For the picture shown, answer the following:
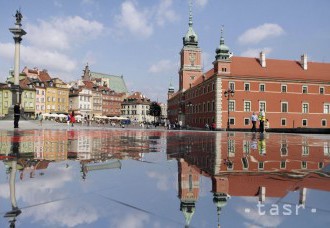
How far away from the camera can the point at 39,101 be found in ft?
297

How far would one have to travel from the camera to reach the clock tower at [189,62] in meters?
81.6

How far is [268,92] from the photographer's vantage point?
53906 mm

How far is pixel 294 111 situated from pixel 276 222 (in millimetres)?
56842

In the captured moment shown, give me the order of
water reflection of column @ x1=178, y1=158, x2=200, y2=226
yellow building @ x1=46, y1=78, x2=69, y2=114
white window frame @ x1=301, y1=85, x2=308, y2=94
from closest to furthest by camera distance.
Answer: water reflection of column @ x1=178, y1=158, x2=200, y2=226 < white window frame @ x1=301, y1=85, x2=308, y2=94 < yellow building @ x1=46, y1=78, x2=69, y2=114

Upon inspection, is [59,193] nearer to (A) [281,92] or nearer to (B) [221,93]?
(B) [221,93]

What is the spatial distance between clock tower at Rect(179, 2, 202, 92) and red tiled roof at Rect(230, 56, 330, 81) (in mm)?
24437

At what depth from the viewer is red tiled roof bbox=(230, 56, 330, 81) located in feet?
180

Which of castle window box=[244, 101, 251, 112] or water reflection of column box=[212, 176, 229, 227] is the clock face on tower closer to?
castle window box=[244, 101, 251, 112]

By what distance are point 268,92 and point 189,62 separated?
107ft

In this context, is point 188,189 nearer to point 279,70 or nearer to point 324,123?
point 279,70

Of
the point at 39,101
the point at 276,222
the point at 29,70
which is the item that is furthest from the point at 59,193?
the point at 29,70

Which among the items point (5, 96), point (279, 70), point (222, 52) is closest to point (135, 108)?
point (5, 96)

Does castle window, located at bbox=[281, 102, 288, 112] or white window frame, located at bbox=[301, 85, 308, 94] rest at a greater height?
white window frame, located at bbox=[301, 85, 308, 94]

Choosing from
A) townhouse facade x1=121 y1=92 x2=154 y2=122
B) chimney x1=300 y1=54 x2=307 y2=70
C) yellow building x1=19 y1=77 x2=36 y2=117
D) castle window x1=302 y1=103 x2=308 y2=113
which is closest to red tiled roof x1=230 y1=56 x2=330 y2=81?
chimney x1=300 y1=54 x2=307 y2=70
